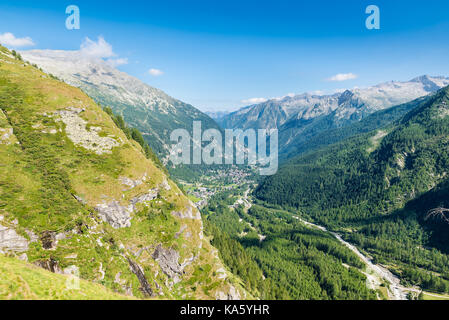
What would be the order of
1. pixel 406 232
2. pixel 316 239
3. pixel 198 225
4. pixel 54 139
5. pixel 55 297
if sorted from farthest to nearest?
pixel 406 232 → pixel 316 239 → pixel 198 225 → pixel 54 139 → pixel 55 297

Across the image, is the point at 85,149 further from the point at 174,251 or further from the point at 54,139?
the point at 174,251

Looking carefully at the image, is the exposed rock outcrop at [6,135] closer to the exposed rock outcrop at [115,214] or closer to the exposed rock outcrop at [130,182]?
the exposed rock outcrop at [130,182]

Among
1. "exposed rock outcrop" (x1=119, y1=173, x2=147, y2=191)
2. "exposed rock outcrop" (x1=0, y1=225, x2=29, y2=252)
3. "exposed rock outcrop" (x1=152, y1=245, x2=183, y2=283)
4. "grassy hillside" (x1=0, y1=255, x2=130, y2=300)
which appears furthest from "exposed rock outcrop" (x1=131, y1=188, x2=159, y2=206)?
"grassy hillside" (x1=0, y1=255, x2=130, y2=300)

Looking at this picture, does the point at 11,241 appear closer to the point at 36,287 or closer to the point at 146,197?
the point at 36,287

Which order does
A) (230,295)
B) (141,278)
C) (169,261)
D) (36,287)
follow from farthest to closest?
(230,295)
(169,261)
(141,278)
(36,287)

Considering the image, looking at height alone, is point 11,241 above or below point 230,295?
above

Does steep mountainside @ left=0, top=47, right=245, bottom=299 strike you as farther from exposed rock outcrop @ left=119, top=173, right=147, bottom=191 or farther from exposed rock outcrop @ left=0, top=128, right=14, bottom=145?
exposed rock outcrop @ left=119, top=173, right=147, bottom=191

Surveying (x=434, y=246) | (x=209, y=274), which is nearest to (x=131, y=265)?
(x=209, y=274)

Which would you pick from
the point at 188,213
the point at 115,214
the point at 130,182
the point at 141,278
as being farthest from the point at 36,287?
the point at 188,213
